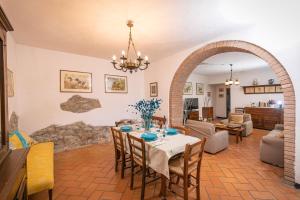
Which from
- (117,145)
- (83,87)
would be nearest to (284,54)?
(117,145)

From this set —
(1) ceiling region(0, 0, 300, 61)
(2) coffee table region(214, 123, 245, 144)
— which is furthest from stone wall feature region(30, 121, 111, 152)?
(2) coffee table region(214, 123, 245, 144)

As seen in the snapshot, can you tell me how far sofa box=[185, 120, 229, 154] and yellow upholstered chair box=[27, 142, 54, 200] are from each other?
3050 millimetres

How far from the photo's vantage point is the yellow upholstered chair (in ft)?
5.45

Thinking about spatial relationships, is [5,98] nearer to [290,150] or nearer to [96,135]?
[96,135]

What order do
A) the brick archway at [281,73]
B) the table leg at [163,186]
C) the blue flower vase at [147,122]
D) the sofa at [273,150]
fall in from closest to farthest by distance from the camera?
the table leg at [163,186], the brick archway at [281,73], the blue flower vase at [147,122], the sofa at [273,150]

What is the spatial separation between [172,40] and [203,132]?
2.26 meters

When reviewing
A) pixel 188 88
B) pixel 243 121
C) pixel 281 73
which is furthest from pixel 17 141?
pixel 188 88

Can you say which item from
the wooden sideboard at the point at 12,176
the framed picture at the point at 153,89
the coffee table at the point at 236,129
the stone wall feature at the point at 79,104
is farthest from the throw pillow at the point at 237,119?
the wooden sideboard at the point at 12,176

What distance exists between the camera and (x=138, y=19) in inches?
90.0

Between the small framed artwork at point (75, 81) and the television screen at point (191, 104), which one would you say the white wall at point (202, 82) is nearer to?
the television screen at point (191, 104)

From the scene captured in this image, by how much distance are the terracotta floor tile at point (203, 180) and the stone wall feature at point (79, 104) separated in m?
1.17

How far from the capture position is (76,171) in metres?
2.75

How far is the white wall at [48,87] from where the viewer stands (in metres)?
3.33

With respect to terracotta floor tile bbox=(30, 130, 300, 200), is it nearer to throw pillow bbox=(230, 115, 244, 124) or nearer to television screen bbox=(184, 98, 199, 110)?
throw pillow bbox=(230, 115, 244, 124)
